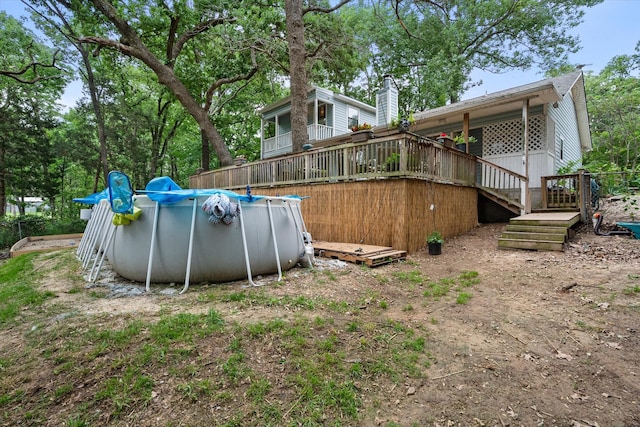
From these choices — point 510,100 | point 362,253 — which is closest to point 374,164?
point 362,253

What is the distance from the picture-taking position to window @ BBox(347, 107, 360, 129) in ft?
55.5

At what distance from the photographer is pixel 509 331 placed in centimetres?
279

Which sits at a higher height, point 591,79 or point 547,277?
point 591,79

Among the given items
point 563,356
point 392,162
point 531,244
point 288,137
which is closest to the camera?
point 563,356

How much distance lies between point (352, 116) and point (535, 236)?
1299 centimetres

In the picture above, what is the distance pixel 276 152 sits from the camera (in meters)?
17.1

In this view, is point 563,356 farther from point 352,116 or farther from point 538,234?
point 352,116

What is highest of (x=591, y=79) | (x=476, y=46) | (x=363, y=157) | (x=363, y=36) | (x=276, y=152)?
(x=363, y=36)

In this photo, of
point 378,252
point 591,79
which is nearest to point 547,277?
point 378,252

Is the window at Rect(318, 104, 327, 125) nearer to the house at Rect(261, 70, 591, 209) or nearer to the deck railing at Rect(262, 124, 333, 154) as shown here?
the deck railing at Rect(262, 124, 333, 154)

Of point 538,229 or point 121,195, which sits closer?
point 121,195

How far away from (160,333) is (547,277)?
16.5 feet

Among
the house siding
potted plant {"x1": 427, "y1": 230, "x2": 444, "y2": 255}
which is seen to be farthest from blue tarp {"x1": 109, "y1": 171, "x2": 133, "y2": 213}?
the house siding

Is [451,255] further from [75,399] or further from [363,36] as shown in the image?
[363,36]
